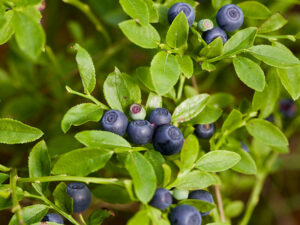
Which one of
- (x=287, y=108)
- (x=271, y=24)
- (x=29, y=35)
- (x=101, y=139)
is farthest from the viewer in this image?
(x=287, y=108)

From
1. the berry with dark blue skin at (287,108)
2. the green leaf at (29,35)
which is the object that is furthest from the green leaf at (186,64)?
the berry with dark blue skin at (287,108)

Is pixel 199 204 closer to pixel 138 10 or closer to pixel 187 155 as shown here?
pixel 187 155

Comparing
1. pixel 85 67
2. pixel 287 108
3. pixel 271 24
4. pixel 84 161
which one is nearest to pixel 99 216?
pixel 84 161

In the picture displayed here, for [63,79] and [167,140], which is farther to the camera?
[63,79]

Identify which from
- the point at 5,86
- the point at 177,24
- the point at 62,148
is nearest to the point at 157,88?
the point at 177,24

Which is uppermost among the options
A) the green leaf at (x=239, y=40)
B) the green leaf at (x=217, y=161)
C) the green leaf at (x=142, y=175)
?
the green leaf at (x=239, y=40)

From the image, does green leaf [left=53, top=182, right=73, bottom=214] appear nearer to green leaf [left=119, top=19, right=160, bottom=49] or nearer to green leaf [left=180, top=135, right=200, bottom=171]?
green leaf [left=180, top=135, right=200, bottom=171]

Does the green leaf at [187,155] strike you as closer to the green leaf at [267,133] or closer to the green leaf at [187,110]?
the green leaf at [187,110]
